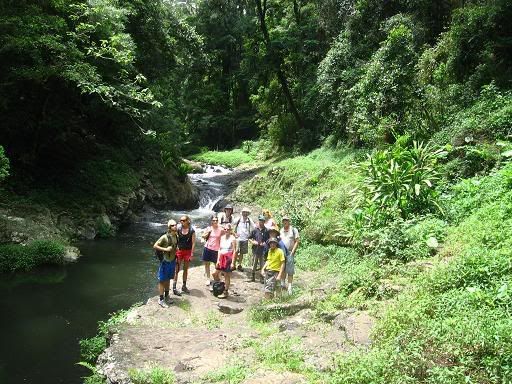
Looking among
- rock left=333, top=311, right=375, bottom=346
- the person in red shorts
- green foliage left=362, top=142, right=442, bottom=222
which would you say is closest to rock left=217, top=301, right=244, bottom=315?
the person in red shorts

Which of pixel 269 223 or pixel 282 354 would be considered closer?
pixel 282 354

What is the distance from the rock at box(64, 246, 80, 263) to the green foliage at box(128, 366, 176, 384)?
8817 millimetres

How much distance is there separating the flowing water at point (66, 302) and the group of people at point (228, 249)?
1972 millimetres

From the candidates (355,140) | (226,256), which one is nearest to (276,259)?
(226,256)

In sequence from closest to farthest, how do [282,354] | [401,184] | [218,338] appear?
A: [282,354] < [218,338] < [401,184]

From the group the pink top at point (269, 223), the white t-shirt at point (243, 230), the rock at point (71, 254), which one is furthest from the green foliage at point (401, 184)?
the rock at point (71, 254)

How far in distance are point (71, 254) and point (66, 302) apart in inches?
143

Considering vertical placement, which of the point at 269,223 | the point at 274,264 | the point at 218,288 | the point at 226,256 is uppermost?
the point at 269,223

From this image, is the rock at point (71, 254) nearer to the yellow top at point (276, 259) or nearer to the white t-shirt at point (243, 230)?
the white t-shirt at point (243, 230)

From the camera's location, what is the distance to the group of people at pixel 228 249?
30.8 ft

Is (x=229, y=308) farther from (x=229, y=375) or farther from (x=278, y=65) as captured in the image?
(x=278, y=65)

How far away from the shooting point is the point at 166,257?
938 centimetres

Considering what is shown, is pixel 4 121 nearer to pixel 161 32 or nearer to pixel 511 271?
pixel 161 32

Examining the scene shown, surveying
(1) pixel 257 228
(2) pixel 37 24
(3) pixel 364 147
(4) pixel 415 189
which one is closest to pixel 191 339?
(1) pixel 257 228
